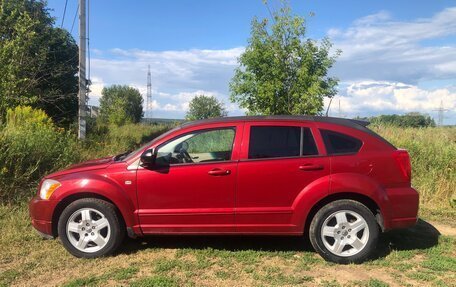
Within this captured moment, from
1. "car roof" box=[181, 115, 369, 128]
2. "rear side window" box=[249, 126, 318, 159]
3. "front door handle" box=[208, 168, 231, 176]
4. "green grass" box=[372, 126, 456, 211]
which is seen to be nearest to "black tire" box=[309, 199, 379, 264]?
"rear side window" box=[249, 126, 318, 159]

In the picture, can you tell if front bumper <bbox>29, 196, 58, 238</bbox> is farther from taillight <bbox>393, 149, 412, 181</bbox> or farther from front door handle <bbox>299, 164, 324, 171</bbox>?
A: taillight <bbox>393, 149, 412, 181</bbox>

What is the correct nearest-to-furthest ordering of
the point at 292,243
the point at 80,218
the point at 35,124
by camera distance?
the point at 80,218 → the point at 292,243 → the point at 35,124

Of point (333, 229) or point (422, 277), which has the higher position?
point (333, 229)

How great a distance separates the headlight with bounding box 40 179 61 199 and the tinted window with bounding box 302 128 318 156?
9.68 ft

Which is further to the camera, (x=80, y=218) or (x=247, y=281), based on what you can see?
(x=80, y=218)

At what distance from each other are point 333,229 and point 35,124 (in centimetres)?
782

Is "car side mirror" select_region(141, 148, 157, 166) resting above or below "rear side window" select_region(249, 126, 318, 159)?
below

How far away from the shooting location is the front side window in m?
5.41

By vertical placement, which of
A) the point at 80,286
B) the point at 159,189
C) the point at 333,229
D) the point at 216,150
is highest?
the point at 216,150

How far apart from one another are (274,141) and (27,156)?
5.33 m

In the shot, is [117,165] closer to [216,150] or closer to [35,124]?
[216,150]

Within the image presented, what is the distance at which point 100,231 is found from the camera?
542 cm

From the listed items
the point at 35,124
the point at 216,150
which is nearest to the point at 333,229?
the point at 216,150

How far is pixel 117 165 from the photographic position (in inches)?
214
